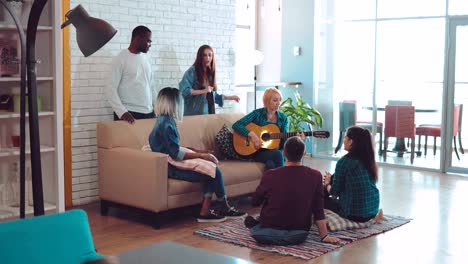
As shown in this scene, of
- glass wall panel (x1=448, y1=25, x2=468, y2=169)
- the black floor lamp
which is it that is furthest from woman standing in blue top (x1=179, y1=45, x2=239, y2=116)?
the black floor lamp

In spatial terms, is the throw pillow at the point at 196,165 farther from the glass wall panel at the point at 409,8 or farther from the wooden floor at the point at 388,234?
the glass wall panel at the point at 409,8

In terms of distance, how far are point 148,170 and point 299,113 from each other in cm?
364

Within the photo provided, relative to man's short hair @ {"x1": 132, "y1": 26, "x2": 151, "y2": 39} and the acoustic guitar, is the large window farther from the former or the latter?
man's short hair @ {"x1": 132, "y1": 26, "x2": 151, "y2": 39}

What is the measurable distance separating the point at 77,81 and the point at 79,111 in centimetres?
27

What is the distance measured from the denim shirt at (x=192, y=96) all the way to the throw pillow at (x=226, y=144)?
511 millimetres

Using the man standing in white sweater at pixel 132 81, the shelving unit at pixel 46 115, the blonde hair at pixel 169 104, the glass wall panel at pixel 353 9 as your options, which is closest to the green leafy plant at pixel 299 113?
the glass wall panel at pixel 353 9

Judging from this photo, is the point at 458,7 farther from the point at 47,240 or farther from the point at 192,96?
the point at 47,240

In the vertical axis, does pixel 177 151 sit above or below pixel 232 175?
above

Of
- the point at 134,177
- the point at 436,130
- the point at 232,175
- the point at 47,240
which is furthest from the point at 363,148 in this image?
the point at 436,130

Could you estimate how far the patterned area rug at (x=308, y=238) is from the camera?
489cm

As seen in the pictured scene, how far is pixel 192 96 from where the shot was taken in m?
6.93

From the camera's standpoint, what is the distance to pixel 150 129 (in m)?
6.23

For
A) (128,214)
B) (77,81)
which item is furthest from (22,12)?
(128,214)

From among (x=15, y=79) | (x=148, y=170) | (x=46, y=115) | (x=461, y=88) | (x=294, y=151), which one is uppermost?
(x=15, y=79)
